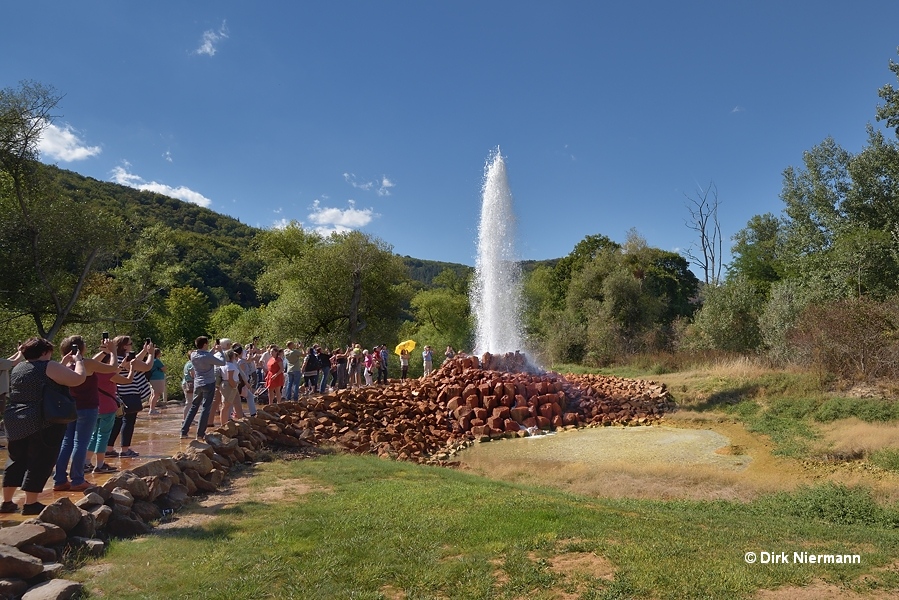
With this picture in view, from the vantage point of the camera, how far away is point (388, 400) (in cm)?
1619

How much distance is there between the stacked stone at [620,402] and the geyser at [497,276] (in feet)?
11.3

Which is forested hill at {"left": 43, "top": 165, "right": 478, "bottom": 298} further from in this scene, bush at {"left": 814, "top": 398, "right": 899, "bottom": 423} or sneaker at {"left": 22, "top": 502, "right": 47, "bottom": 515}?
sneaker at {"left": 22, "top": 502, "right": 47, "bottom": 515}

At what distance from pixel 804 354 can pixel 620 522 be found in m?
18.1

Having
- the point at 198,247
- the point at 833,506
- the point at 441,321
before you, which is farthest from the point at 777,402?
the point at 198,247

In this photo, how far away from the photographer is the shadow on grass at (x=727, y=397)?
18.7 meters

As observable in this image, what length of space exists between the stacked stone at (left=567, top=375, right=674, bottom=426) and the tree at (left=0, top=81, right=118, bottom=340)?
1743cm

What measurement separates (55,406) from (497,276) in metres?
18.5

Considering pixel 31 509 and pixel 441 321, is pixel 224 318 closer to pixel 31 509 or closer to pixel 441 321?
pixel 441 321

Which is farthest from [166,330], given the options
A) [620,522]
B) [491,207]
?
[620,522]

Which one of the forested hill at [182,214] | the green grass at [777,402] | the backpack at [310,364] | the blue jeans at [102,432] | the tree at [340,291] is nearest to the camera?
the blue jeans at [102,432]

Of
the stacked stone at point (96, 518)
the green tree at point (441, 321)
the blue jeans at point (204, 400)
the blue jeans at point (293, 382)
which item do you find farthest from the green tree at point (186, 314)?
the stacked stone at point (96, 518)

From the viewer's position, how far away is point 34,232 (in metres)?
17.4

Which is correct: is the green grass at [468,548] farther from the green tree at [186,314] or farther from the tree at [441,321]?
the green tree at [186,314]

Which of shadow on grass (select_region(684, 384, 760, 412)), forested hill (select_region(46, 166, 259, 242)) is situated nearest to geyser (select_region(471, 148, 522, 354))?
shadow on grass (select_region(684, 384, 760, 412))
